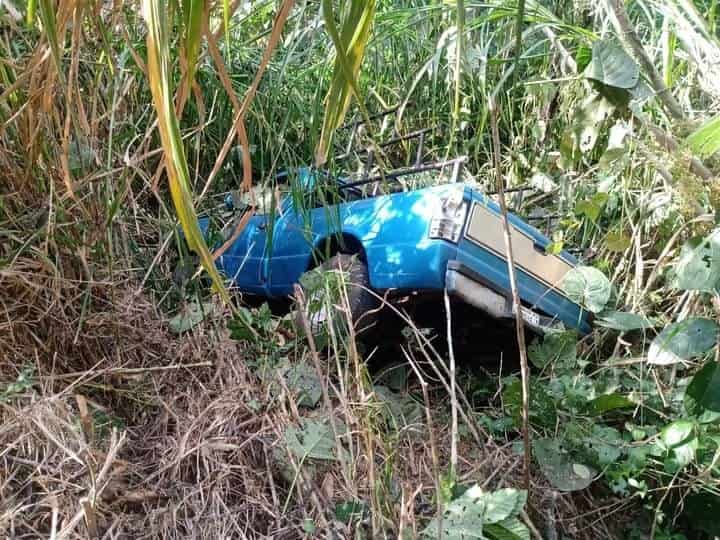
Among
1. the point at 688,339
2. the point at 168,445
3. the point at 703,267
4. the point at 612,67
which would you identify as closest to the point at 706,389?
the point at 688,339

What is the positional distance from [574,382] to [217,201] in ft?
4.80

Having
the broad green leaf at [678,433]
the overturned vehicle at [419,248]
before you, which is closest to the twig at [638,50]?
the broad green leaf at [678,433]

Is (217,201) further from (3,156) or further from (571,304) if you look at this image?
(571,304)

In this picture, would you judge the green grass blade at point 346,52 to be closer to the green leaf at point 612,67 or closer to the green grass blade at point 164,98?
the green grass blade at point 164,98

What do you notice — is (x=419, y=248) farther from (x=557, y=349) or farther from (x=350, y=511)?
(x=350, y=511)

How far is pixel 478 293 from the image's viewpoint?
2.73 metres

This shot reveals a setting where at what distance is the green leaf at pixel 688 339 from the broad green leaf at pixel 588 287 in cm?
95

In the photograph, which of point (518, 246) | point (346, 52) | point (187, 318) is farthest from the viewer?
point (518, 246)

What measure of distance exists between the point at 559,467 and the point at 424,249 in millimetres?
1001

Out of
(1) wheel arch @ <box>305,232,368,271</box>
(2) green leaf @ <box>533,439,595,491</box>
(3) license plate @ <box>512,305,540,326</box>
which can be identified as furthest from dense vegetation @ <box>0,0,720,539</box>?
(1) wheel arch @ <box>305,232,368,271</box>

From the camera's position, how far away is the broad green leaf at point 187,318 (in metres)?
2.29

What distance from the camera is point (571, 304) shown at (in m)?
3.14

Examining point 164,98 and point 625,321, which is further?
point 625,321

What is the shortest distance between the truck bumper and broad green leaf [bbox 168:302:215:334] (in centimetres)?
89
